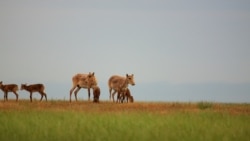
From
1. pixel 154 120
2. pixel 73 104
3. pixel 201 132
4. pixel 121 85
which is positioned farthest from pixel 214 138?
pixel 121 85

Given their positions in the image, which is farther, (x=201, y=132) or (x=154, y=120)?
(x=154, y=120)

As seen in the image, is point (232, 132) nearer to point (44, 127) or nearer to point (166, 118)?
point (166, 118)

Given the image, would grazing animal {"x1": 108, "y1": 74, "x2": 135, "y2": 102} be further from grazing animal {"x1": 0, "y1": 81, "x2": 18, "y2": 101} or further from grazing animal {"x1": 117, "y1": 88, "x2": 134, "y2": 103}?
grazing animal {"x1": 0, "y1": 81, "x2": 18, "y2": 101}

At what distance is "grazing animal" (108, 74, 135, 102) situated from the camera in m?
32.3

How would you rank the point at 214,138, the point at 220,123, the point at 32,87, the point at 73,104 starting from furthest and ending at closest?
the point at 32,87 < the point at 73,104 < the point at 220,123 < the point at 214,138

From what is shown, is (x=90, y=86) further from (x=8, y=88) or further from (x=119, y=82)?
(x=8, y=88)

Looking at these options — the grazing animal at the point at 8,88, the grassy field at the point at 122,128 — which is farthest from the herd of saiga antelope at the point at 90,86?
the grassy field at the point at 122,128

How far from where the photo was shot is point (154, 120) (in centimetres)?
1903

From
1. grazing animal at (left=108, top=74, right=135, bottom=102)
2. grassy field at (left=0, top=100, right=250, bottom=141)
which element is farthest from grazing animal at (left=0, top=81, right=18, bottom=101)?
grassy field at (left=0, top=100, right=250, bottom=141)

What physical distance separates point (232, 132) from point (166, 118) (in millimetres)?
4381

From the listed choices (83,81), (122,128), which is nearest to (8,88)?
(83,81)

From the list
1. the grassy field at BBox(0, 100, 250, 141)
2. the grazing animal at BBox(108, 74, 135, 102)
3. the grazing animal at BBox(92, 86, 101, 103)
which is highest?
the grazing animal at BBox(108, 74, 135, 102)

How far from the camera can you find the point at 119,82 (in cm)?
3353

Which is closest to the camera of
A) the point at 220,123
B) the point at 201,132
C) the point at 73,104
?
the point at 201,132
